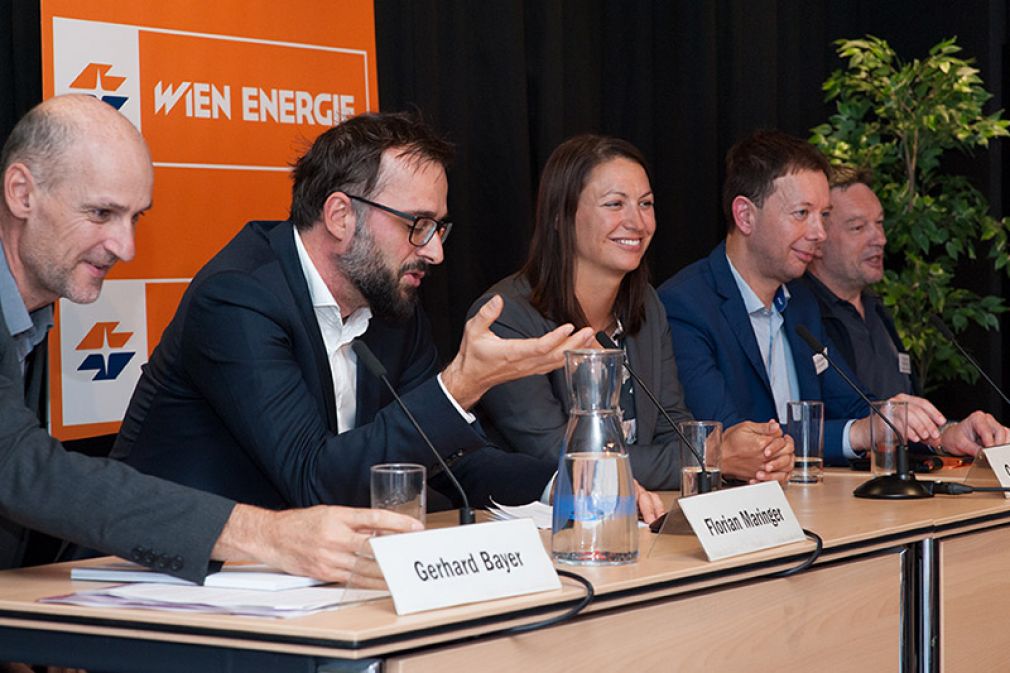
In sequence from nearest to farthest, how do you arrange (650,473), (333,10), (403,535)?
(403,535) < (650,473) < (333,10)

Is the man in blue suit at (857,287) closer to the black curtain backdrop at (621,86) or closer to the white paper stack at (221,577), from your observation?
the black curtain backdrop at (621,86)

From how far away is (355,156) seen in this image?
268cm

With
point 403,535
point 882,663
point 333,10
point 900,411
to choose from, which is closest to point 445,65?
point 333,10

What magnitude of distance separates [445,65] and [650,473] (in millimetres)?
1729

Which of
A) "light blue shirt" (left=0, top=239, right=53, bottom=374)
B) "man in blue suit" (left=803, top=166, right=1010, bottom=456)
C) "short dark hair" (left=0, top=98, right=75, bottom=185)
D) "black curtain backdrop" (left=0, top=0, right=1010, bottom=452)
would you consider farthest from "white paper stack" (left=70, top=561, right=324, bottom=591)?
"man in blue suit" (left=803, top=166, right=1010, bottom=456)

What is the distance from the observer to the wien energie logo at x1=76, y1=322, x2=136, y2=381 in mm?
3014

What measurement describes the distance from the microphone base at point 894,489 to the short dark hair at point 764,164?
138 cm

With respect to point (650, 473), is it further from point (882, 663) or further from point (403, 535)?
point (403, 535)

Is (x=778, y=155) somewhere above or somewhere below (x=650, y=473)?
above

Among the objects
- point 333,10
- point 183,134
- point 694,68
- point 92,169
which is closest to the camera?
point 92,169

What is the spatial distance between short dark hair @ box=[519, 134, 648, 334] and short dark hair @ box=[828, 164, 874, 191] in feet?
4.89

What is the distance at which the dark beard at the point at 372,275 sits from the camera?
262cm

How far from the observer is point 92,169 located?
7.16ft

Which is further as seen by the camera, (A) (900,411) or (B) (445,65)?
(B) (445,65)
